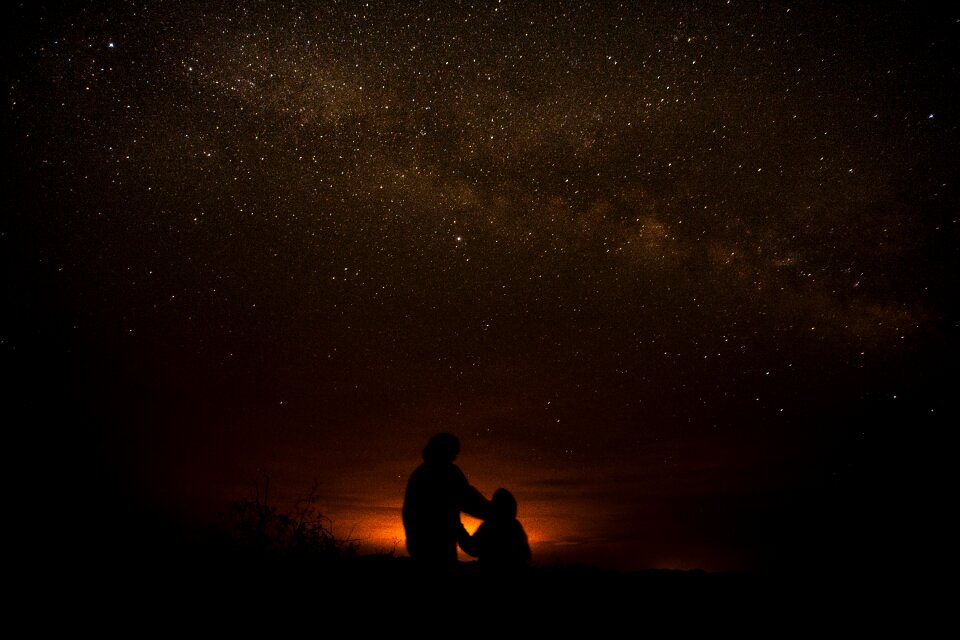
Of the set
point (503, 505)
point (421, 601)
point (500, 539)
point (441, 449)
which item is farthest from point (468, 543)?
point (421, 601)

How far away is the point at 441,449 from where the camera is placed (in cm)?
456

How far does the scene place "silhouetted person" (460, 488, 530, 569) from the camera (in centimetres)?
446

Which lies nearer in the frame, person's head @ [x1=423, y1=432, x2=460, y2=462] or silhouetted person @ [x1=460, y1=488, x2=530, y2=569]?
silhouetted person @ [x1=460, y1=488, x2=530, y2=569]

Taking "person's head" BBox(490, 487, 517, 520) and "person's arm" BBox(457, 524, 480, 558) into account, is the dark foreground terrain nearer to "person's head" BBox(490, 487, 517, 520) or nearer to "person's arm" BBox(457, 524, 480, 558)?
"person's arm" BBox(457, 524, 480, 558)

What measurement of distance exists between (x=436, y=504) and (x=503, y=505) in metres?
0.54

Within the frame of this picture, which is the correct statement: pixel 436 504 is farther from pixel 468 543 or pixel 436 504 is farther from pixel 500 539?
pixel 500 539

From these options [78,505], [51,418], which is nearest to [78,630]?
[78,505]

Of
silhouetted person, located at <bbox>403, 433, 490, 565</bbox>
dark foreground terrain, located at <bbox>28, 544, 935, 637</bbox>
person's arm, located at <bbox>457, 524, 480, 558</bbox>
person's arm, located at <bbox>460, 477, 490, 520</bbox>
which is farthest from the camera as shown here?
person's arm, located at <bbox>460, 477, 490, 520</bbox>

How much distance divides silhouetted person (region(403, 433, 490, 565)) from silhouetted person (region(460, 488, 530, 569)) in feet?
0.51

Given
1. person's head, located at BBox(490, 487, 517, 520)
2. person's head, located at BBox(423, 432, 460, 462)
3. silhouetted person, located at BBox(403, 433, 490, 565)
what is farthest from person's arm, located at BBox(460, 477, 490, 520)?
person's head, located at BBox(423, 432, 460, 462)

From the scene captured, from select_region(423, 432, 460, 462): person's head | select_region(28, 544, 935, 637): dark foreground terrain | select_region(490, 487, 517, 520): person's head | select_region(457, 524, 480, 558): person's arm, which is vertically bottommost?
select_region(28, 544, 935, 637): dark foreground terrain

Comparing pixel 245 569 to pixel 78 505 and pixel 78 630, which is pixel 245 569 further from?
pixel 78 505

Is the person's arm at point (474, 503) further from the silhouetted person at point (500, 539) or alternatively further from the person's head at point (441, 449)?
the person's head at point (441, 449)

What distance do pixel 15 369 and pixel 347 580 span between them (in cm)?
2301
